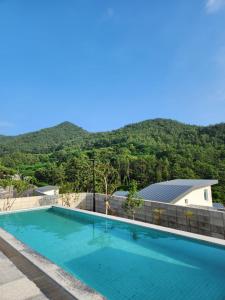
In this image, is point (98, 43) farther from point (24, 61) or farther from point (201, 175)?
point (201, 175)

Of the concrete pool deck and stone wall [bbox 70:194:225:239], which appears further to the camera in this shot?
stone wall [bbox 70:194:225:239]

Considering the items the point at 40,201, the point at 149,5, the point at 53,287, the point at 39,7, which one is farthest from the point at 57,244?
the point at 149,5

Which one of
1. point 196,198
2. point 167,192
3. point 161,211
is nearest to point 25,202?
point 167,192

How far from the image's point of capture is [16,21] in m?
9.07

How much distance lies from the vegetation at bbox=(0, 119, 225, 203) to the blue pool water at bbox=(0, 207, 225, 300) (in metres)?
8.07

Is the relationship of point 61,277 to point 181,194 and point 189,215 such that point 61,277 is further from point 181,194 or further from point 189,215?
point 181,194

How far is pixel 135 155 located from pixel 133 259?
139ft

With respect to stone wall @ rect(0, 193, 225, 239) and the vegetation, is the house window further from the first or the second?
the vegetation

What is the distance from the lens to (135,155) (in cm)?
4722

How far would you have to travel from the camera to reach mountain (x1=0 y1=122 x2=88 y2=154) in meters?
61.6

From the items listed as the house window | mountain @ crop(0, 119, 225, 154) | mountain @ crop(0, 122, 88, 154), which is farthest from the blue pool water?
mountain @ crop(0, 122, 88, 154)

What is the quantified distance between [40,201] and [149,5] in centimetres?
1006

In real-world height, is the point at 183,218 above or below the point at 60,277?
above

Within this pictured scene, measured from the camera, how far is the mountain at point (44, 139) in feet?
202
